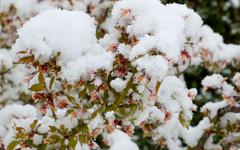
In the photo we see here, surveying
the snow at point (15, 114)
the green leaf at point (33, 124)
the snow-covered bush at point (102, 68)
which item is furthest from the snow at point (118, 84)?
the snow at point (15, 114)

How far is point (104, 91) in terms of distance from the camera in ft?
6.93

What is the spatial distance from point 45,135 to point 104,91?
45 centimetres

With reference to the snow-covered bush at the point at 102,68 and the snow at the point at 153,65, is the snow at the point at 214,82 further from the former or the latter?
the snow at the point at 153,65

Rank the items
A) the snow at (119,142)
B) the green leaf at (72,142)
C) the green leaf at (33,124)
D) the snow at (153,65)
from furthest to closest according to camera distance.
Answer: the snow at (119,142)
the green leaf at (33,124)
the green leaf at (72,142)
the snow at (153,65)

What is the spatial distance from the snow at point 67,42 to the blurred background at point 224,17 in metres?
4.62

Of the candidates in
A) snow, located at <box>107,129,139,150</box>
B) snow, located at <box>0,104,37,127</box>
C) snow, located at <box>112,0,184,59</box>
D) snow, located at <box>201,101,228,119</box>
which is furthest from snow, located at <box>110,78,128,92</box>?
snow, located at <box>201,101,228,119</box>

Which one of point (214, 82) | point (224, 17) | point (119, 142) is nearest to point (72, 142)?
point (119, 142)

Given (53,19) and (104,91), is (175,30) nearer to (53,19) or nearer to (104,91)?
(104,91)

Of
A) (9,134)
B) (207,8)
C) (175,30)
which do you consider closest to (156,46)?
(175,30)

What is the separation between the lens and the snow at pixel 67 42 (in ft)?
6.71

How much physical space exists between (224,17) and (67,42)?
504 cm

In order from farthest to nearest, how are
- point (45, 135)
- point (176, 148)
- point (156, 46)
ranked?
point (176, 148), point (45, 135), point (156, 46)

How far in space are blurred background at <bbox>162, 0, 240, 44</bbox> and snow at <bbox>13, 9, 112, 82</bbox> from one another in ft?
A: 15.2

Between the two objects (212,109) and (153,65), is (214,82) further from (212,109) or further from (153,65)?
(153,65)
